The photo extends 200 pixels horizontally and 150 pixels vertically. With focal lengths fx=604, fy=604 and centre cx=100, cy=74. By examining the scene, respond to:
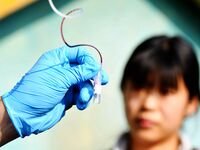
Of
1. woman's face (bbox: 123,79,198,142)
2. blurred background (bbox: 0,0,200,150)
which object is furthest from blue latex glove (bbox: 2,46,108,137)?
blurred background (bbox: 0,0,200,150)

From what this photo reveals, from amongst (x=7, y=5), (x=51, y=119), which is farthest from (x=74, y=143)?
(x=51, y=119)

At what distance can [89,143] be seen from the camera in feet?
8.44

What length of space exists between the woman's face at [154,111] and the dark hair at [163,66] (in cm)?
2

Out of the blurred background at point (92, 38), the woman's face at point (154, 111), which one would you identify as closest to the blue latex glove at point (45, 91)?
the woman's face at point (154, 111)

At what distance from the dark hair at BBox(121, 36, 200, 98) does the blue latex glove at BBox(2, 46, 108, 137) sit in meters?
0.38

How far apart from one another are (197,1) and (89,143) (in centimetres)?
77

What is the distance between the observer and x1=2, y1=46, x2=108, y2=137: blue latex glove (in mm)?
1437

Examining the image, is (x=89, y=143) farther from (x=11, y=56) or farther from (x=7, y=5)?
(x=7, y=5)

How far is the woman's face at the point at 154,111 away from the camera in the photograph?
179cm

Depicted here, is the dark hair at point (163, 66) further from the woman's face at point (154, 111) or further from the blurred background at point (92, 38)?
the blurred background at point (92, 38)

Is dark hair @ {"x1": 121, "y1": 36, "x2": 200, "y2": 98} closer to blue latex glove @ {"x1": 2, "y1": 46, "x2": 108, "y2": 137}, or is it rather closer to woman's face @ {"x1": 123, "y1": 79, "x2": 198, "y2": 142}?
woman's face @ {"x1": 123, "y1": 79, "x2": 198, "y2": 142}

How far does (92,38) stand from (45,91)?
3.58 feet

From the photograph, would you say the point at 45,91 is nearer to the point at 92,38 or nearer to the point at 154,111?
the point at 154,111

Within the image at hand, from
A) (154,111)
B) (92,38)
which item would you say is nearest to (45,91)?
(154,111)
